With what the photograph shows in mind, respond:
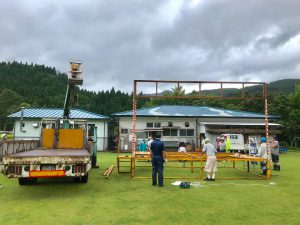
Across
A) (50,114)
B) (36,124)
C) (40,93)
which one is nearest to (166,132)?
(50,114)

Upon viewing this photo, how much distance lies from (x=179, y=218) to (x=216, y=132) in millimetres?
25790

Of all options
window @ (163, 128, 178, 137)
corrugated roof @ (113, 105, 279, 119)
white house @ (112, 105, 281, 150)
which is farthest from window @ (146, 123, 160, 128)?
corrugated roof @ (113, 105, 279, 119)

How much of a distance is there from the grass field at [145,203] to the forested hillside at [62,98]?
861cm

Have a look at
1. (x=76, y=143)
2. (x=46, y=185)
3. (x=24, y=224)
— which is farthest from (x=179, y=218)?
(x=76, y=143)

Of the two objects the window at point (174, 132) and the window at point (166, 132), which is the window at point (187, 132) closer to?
the window at point (174, 132)

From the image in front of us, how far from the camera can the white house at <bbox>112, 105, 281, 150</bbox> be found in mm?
31969

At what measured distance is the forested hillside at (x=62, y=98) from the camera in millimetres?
48312

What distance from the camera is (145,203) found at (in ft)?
24.7

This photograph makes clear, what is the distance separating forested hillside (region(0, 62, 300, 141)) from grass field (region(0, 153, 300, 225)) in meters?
8.61

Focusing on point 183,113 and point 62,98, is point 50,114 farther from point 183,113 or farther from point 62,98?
point 62,98

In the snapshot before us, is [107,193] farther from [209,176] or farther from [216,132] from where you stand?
[216,132]

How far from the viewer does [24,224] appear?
5.71 metres

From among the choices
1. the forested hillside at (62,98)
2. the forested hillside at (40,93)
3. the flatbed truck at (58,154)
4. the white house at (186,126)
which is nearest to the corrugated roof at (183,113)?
the white house at (186,126)

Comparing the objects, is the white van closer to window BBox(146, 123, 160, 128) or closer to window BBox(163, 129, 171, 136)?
window BBox(163, 129, 171, 136)
